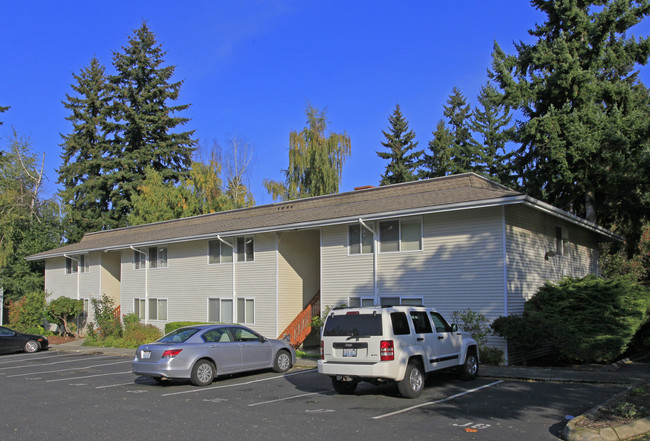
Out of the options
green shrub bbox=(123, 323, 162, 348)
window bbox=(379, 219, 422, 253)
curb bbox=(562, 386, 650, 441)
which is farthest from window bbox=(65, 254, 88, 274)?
curb bbox=(562, 386, 650, 441)

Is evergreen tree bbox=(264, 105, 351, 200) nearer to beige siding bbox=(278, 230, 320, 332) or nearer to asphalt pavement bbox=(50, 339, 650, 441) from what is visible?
beige siding bbox=(278, 230, 320, 332)

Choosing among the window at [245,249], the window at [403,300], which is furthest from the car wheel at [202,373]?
the window at [245,249]

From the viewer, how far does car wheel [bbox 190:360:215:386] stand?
12.9 meters

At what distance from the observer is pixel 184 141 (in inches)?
1924

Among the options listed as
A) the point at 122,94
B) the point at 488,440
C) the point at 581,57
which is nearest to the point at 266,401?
the point at 488,440

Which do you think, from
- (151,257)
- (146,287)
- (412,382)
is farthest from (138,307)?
(412,382)

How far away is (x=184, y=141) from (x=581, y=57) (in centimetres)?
3342

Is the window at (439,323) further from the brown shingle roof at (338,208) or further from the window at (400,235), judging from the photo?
the window at (400,235)

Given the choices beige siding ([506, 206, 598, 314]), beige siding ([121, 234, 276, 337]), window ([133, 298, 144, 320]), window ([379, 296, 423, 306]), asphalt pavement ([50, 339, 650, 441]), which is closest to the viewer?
asphalt pavement ([50, 339, 650, 441])

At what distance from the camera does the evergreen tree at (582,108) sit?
24438mm

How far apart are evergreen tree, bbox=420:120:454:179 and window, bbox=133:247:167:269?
84.8 feet

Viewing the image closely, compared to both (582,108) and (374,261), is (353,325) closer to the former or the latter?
(374,261)

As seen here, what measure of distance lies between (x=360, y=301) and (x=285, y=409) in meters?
8.53

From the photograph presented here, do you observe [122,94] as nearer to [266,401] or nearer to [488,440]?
[266,401]
